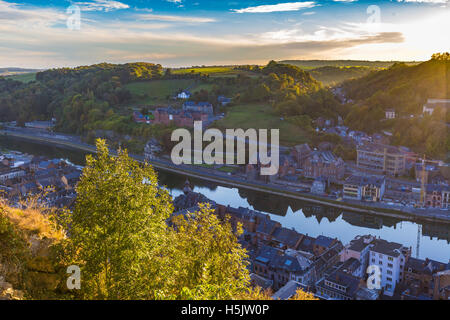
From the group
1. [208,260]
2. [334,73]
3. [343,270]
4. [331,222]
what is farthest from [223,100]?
[334,73]

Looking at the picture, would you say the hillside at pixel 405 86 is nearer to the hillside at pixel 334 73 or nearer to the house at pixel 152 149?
the house at pixel 152 149

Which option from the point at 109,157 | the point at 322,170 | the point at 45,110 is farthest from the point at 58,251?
the point at 45,110

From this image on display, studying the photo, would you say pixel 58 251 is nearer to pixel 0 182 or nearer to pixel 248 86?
pixel 0 182

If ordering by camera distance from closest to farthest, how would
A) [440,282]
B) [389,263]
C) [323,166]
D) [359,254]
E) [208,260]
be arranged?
1. [208,260]
2. [440,282]
3. [389,263]
4. [359,254]
5. [323,166]

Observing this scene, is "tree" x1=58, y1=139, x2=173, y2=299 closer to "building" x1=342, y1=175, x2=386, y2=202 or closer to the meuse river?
the meuse river
